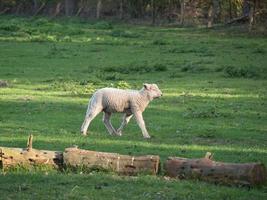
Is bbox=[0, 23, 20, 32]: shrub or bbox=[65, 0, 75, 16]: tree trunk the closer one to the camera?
bbox=[0, 23, 20, 32]: shrub

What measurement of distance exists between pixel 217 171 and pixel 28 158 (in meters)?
3.57

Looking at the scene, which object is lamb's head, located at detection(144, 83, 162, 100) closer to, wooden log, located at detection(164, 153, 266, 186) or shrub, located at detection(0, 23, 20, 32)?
wooden log, located at detection(164, 153, 266, 186)

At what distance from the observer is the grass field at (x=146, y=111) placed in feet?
39.0

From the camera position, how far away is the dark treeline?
67.2m

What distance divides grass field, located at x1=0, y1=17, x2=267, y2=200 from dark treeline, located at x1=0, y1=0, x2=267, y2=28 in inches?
638

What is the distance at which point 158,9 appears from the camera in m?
79.2

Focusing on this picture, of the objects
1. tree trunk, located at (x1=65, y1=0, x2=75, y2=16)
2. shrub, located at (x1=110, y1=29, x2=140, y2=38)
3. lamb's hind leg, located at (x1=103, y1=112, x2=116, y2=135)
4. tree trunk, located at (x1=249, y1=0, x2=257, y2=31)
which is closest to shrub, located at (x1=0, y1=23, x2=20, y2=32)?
shrub, located at (x1=110, y1=29, x2=140, y2=38)

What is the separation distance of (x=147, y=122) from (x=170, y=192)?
30.9 ft

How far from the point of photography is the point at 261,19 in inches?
2441

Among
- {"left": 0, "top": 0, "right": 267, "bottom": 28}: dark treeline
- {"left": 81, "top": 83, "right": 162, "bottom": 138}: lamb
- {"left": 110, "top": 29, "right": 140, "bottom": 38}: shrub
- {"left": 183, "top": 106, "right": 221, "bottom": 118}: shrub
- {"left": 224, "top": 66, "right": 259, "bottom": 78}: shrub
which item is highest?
{"left": 0, "top": 0, "right": 267, "bottom": 28}: dark treeline

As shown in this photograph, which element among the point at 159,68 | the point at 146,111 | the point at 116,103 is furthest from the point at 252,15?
the point at 116,103

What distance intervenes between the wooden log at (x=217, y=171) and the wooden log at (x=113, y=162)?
0.33 m

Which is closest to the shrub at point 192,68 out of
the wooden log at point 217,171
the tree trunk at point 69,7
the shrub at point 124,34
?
the shrub at point 124,34

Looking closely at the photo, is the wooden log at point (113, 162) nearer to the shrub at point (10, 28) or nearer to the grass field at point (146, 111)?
the grass field at point (146, 111)
